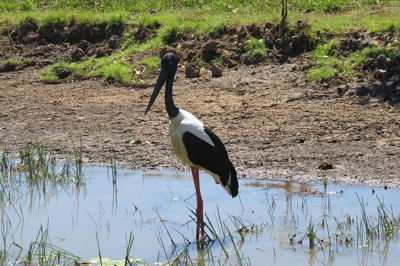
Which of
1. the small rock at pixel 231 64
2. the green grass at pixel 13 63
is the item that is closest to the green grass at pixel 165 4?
the green grass at pixel 13 63

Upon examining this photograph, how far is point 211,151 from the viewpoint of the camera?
25.5ft

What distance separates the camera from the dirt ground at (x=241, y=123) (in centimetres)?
947

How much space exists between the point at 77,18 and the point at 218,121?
15.2 feet

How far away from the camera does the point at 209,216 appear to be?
26.8 ft

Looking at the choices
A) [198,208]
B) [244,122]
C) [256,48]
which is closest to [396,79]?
[244,122]

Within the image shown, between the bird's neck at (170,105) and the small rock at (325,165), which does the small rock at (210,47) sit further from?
the bird's neck at (170,105)

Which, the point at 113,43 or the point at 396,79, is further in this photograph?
the point at 113,43

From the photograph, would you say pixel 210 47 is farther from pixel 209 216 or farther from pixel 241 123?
pixel 209 216

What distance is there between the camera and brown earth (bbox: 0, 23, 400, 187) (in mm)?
9477

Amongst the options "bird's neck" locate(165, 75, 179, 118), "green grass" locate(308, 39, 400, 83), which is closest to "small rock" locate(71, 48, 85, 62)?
"green grass" locate(308, 39, 400, 83)

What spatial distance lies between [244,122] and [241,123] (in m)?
0.04

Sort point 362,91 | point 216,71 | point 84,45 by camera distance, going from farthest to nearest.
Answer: point 84,45, point 216,71, point 362,91

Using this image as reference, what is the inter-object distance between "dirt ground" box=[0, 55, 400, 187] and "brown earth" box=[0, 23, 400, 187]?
12 millimetres

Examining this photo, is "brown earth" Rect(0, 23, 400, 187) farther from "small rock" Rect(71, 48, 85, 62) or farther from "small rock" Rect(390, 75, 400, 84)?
"small rock" Rect(71, 48, 85, 62)
